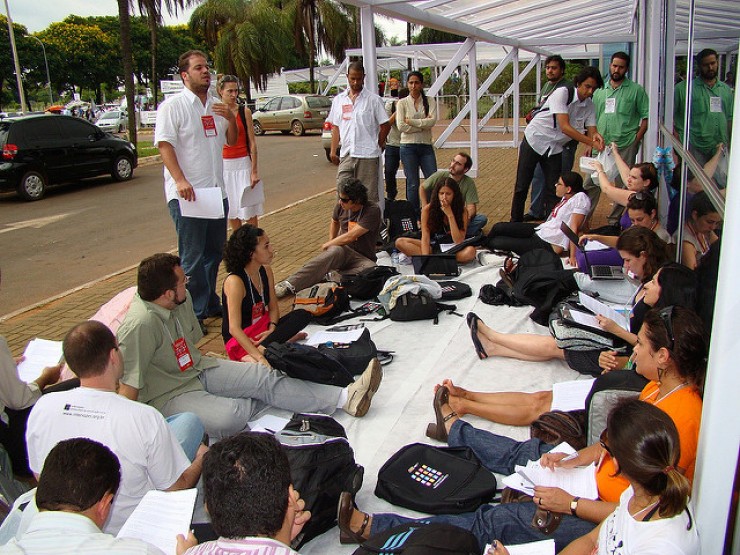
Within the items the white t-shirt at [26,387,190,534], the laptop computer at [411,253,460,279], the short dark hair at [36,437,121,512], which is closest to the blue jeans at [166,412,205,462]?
the white t-shirt at [26,387,190,534]

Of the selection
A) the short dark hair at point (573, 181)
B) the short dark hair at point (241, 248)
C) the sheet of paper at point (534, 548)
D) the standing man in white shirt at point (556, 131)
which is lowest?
the sheet of paper at point (534, 548)

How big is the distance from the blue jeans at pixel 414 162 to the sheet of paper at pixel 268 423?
5.11 m

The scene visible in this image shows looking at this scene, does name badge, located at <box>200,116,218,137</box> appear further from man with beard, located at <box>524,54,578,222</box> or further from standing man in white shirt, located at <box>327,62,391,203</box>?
man with beard, located at <box>524,54,578,222</box>

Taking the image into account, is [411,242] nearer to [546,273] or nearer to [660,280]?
[546,273]

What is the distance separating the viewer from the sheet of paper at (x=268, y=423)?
3.75 meters

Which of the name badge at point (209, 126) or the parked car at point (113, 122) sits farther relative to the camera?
the parked car at point (113, 122)

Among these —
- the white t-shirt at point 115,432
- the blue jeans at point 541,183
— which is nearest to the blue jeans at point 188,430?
the white t-shirt at point 115,432

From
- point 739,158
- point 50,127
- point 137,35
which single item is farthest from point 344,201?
point 137,35

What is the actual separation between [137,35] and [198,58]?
56345 millimetres

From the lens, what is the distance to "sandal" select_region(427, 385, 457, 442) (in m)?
3.56

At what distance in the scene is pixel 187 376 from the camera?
3.75 metres

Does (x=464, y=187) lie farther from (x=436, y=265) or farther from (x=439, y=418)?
(x=439, y=418)

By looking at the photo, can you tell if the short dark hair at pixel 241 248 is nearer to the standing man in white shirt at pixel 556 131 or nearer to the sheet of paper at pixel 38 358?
the sheet of paper at pixel 38 358

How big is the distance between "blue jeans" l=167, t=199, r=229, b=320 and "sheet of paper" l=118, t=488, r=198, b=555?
3048 millimetres
